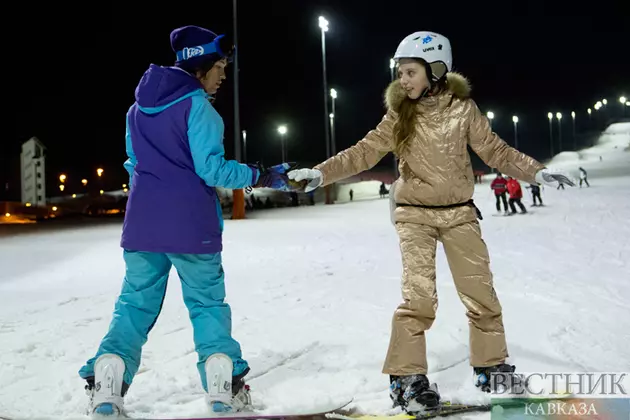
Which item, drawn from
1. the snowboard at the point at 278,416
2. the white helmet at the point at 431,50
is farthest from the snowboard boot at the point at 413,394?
the white helmet at the point at 431,50

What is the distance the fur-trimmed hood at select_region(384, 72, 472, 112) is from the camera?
3.33m

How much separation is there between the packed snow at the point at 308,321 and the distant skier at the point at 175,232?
31 centimetres

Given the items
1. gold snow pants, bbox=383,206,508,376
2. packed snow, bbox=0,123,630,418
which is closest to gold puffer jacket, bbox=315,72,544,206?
gold snow pants, bbox=383,206,508,376

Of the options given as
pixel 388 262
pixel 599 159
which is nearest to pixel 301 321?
pixel 388 262

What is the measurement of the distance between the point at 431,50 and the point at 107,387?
8.61ft

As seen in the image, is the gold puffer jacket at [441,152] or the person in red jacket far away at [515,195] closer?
the gold puffer jacket at [441,152]

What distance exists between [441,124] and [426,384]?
151 centimetres

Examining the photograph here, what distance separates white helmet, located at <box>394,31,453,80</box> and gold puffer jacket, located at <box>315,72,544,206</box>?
9 cm

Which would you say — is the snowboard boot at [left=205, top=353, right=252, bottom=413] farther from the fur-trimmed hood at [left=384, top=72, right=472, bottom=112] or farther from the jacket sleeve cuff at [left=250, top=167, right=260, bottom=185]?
the fur-trimmed hood at [left=384, top=72, right=472, bottom=112]

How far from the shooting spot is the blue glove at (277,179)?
317 cm

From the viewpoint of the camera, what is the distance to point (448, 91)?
3336mm

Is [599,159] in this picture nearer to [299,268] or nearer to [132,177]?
[299,268]

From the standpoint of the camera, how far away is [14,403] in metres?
3.17

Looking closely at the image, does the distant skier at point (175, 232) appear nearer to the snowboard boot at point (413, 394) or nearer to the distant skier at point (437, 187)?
the distant skier at point (437, 187)
